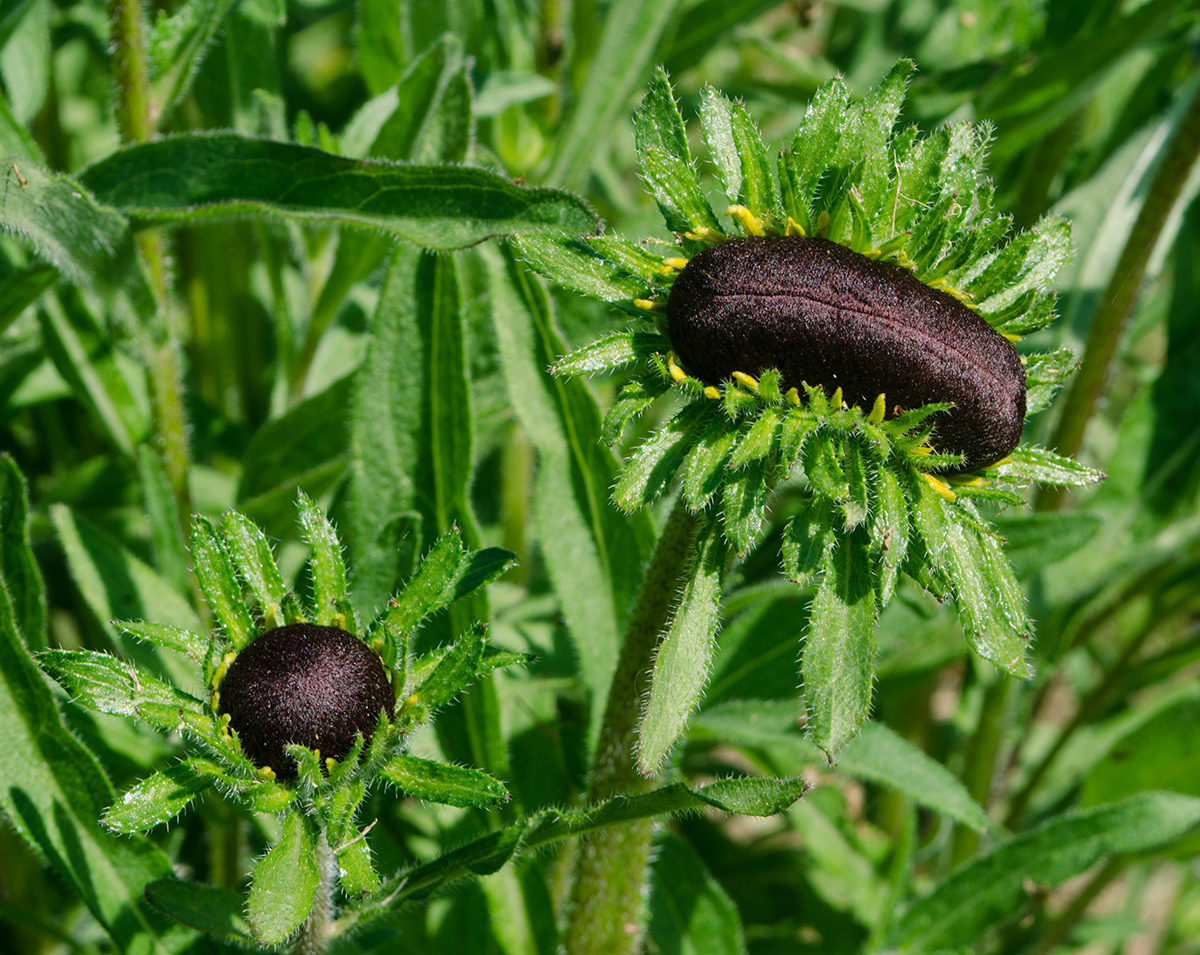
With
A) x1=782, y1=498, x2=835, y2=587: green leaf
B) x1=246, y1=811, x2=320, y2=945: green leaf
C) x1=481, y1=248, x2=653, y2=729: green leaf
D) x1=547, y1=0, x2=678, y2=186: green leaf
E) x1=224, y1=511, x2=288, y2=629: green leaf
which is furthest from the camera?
x1=547, y1=0, x2=678, y2=186: green leaf

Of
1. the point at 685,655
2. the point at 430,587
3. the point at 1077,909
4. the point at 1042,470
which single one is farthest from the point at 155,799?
the point at 1077,909

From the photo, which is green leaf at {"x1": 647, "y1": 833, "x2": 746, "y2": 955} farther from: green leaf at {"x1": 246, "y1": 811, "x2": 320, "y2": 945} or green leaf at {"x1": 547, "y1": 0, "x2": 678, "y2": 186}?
green leaf at {"x1": 547, "y1": 0, "x2": 678, "y2": 186}

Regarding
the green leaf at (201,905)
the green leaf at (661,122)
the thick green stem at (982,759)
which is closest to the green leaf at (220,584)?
the green leaf at (201,905)

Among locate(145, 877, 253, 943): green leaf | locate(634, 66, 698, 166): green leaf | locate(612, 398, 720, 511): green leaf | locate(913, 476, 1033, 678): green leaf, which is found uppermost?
locate(634, 66, 698, 166): green leaf

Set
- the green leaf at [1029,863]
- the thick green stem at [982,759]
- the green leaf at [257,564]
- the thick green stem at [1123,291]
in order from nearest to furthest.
→ the green leaf at [257,564] < the green leaf at [1029,863] < the thick green stem at [1123,291] < the thick green stem at [982,759]

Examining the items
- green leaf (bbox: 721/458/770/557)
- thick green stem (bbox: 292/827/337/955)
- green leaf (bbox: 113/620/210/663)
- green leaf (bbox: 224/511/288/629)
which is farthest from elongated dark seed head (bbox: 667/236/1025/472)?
thick green stem (bbox: 292/827/337/955)

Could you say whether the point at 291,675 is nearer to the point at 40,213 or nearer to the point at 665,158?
the point at 665,158

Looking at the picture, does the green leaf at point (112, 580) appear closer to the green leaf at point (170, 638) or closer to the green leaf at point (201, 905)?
the green leaf at point (201, 905)
